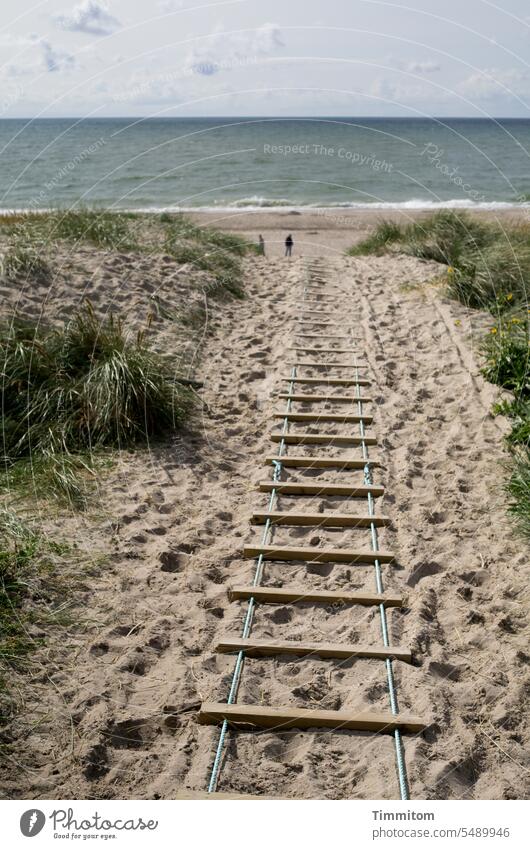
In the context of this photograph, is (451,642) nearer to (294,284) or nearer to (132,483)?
(132,483)

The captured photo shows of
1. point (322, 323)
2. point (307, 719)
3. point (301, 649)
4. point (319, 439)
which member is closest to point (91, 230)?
point (322, 323)

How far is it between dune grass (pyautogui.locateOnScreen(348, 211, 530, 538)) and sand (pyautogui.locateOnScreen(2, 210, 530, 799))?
7.6 inches

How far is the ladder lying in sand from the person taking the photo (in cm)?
344

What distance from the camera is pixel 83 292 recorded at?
339 inches

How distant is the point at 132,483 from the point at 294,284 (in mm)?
6567

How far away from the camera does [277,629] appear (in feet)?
13.5

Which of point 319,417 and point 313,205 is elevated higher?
point 313,205

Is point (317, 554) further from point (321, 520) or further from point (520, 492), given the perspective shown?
point (520, 492)

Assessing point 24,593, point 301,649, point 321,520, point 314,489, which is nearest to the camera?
point 301,649

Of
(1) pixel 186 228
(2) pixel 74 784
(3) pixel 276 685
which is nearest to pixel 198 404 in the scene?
(3) pixel 276 685

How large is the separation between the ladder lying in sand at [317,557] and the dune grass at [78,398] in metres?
1.08

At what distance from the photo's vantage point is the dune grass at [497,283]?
19.1 feet

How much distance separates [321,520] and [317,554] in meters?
0.45

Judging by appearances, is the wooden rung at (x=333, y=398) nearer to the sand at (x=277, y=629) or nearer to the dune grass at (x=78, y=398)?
the sand at (x=277, y=629)
